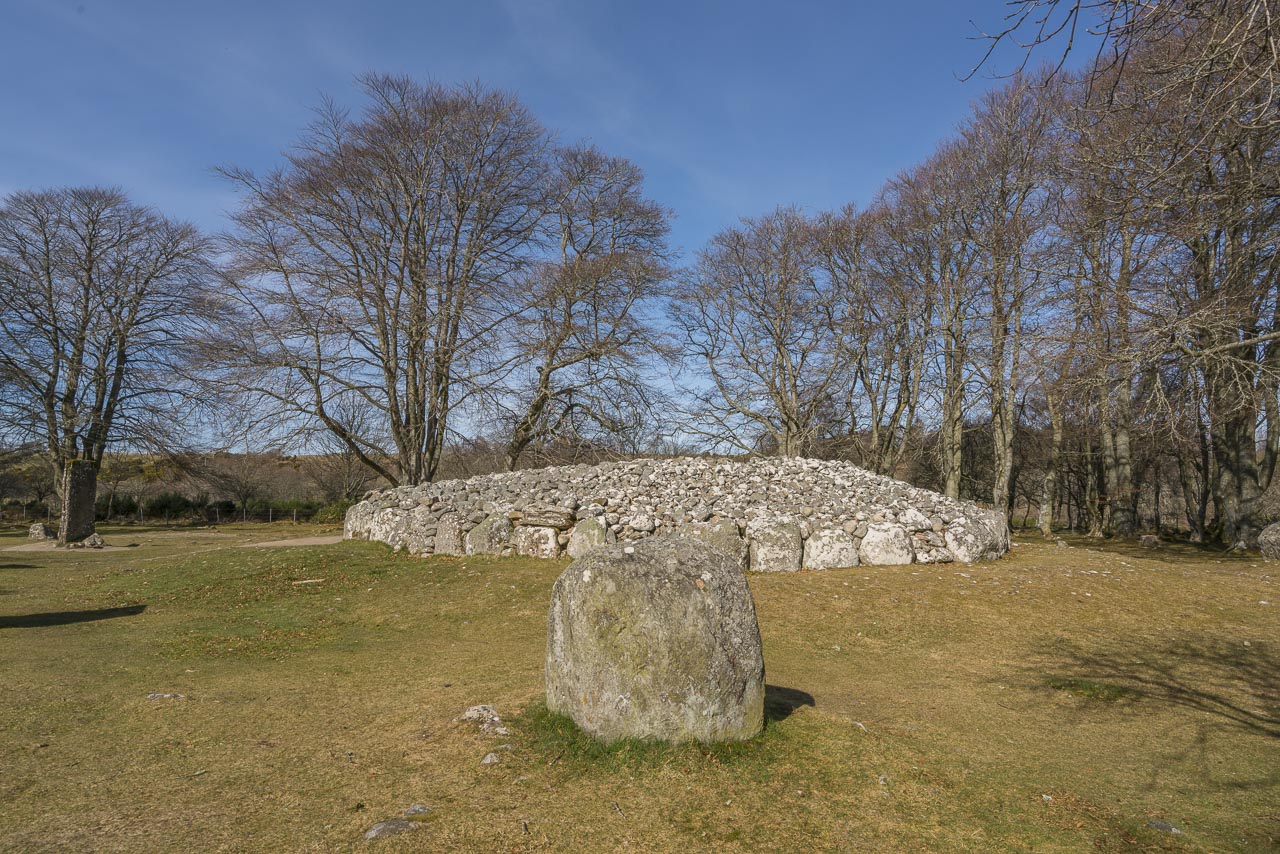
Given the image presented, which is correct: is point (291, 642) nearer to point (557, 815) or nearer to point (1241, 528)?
point (557, 815)

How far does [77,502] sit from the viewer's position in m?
18.1

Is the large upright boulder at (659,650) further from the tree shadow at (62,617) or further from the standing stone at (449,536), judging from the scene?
the standing stone at (449,536)

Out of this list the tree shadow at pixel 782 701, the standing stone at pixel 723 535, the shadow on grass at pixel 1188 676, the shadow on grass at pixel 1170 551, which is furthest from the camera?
the shadow on grass at pixel 1170 551

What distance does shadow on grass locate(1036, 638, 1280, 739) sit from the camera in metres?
5.98

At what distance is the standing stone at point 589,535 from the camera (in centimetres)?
1184

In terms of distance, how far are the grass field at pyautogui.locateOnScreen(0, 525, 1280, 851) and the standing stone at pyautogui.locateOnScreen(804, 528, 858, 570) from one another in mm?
1286

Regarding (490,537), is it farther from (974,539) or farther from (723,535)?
(974,539)

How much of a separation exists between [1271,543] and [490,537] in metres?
14.6

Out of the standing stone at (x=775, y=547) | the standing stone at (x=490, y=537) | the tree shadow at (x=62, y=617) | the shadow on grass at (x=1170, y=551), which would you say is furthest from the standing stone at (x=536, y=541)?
the shadow on grass at (x=1170, y=551)

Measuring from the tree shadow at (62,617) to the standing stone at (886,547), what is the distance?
1078 centimetres

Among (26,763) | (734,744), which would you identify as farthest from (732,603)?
(26,763)

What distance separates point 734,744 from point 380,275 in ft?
61.0

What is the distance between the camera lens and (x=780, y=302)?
990 inches

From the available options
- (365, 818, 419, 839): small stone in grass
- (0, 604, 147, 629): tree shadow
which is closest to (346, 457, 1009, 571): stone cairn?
(0, 604, 147, 629): tree shadow
